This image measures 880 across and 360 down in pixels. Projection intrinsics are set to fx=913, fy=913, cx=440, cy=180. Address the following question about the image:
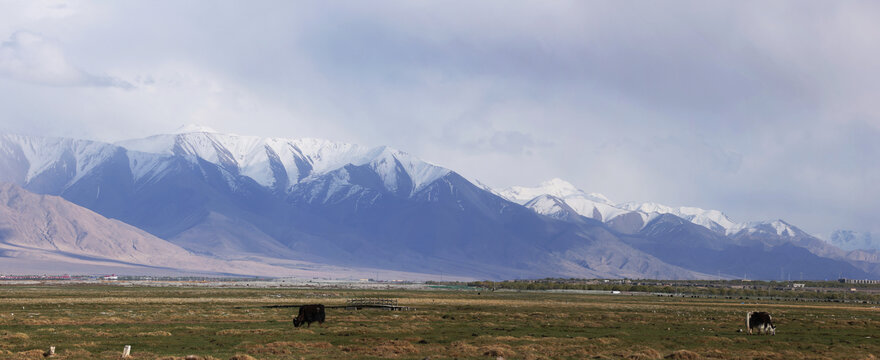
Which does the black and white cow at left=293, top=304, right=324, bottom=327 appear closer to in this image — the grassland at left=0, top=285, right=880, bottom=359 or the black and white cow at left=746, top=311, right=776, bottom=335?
the grassland at left=0, top=285, right=880, bottom=359

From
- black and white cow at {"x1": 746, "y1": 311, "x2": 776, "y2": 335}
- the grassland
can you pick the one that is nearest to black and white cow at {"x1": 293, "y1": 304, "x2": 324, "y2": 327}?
the grassland

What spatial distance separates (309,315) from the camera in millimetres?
59125

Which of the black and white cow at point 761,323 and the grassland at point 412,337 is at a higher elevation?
the black and white cow at point 761,323

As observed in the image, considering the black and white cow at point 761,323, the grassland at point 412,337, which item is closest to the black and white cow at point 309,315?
the grassland at point 412,337

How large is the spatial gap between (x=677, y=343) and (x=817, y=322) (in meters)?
27.9

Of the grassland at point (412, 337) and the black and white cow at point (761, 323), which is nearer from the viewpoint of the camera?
the grassland at point (412, 337)

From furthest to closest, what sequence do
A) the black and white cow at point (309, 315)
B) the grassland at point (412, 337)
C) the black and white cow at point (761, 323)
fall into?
the black and white cow at point (309, 315)
the black and white cow at point (761, 323)
the grassland at point (412, 337)

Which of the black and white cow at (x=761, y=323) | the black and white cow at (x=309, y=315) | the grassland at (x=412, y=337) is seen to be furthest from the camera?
the black and white cow at (x=309, y=315)

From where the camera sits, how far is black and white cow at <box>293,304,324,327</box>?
5872cm

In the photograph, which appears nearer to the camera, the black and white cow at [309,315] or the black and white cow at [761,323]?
the black and white cow at [761,323]

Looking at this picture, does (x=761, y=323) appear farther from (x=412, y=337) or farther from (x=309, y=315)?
(x=309, y=315)

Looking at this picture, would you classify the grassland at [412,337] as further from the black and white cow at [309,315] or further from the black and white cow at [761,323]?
the black and white cow at [761,323]

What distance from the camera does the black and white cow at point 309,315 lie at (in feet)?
193

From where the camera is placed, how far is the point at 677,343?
50.2 metres
